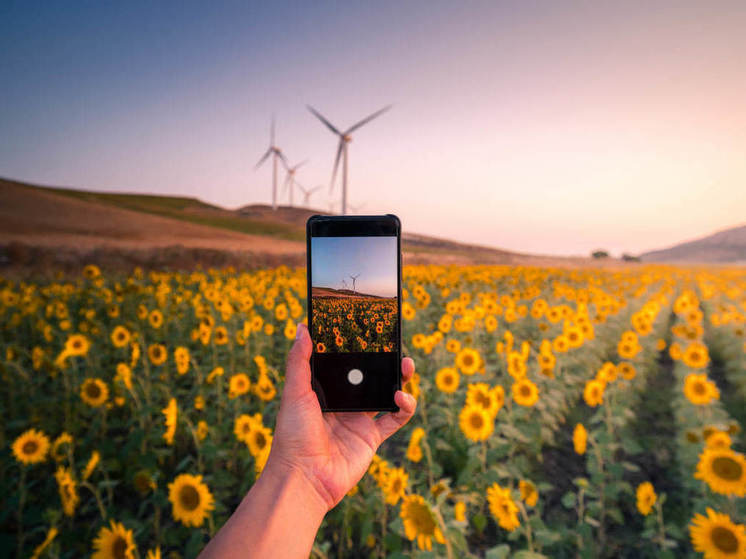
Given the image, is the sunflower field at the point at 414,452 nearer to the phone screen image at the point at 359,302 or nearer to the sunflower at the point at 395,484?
the sunflower at the point at 395,484

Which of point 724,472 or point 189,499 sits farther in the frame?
point 189,499

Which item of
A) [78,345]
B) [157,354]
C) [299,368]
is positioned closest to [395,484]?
[299,368]

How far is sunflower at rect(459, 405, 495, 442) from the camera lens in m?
3.17

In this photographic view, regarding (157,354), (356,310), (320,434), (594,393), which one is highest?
(356,310)

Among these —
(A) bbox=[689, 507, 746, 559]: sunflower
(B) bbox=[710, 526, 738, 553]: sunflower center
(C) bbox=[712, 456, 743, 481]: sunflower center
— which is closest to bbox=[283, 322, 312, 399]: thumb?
(A) bbox=[689, 507, 746, 559]: sunflower

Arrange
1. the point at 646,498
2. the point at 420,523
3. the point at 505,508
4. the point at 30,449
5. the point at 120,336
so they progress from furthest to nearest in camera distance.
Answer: the point at 120,336
the point at 30,449
the point at 646,498
the point at 505,508
the point at 420,523

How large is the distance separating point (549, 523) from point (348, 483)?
114 inches

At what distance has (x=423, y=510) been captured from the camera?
2.13m

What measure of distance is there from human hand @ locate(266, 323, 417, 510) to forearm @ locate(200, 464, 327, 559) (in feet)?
0.19

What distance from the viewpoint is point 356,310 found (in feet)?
6.63

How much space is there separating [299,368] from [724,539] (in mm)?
2467

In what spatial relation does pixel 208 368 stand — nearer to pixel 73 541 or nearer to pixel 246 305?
pixel 246 305

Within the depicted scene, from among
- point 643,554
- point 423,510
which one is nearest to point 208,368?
point 423,510

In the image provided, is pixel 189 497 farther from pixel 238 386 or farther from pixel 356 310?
pixel 356 310
